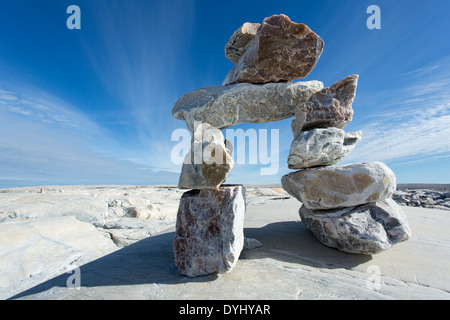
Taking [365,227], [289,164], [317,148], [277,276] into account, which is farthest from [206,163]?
[365,227]

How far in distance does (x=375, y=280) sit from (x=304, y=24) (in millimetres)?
4147

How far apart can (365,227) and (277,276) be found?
5.41ft

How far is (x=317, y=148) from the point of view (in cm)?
364

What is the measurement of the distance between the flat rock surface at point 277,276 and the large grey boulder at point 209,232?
0.20 meters

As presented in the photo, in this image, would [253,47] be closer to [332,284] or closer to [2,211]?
[332,284]

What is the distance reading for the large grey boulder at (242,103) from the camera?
384 cm

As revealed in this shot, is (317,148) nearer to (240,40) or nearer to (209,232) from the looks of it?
(209,232)

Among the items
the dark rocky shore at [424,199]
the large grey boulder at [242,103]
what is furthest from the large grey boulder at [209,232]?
the dark rocky shore at [424,199]

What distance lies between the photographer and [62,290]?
275 centimetres

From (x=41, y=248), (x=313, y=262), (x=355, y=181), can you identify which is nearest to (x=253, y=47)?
(x=355, y=181)

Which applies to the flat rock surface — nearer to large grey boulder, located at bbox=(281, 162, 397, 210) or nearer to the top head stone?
large grey boulder, located at bbox=(281, 162, 397, 210)

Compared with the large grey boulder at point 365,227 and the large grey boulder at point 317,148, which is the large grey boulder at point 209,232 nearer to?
the large grey boulder at point 317,148

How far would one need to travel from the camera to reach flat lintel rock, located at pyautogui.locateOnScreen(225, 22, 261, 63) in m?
4.58

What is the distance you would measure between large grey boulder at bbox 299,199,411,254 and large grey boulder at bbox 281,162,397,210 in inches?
6.3
